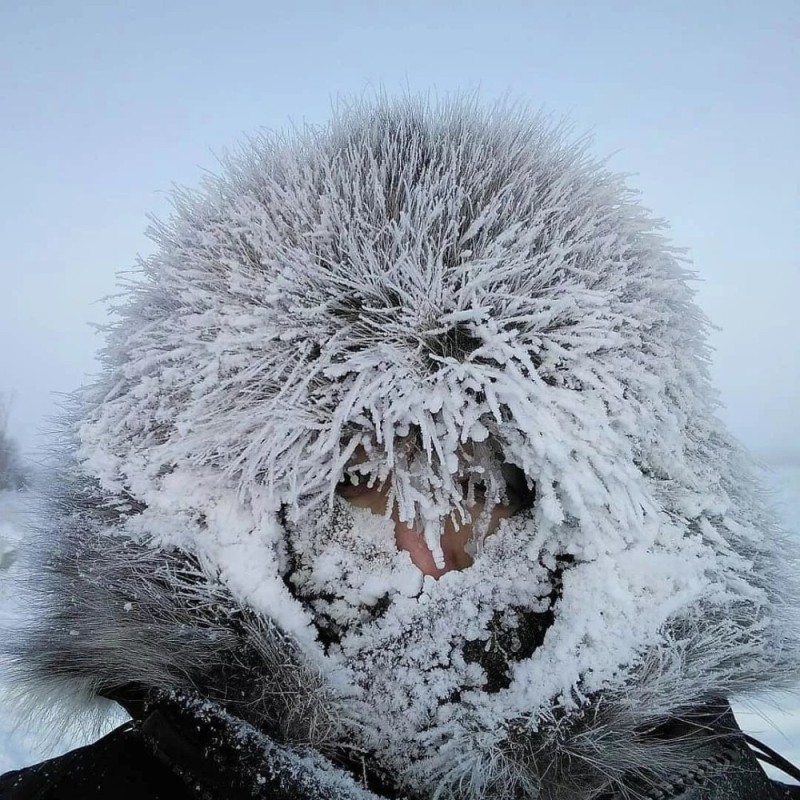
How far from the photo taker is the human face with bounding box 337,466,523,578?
74cm

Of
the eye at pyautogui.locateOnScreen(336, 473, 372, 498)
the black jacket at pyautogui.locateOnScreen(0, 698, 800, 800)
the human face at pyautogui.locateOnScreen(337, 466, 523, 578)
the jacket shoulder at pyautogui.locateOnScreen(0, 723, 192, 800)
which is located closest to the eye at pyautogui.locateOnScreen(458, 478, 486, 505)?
the human face at pyautogui.locateOnScreen(337, 466, 523, 578)

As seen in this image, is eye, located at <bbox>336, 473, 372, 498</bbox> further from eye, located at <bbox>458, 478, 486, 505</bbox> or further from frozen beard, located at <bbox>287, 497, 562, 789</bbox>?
eye, located at <bbox>458, 478, 486, 505</bbox>

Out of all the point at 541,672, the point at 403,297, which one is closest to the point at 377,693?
the point at 541,672

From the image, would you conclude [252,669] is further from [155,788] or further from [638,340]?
[638,340]

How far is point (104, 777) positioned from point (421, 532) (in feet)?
1.47

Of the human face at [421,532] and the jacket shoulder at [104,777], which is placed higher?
the human face at [421,532]

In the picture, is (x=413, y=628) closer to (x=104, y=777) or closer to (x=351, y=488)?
(x=351, y=488)

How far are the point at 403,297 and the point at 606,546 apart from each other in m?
0.38

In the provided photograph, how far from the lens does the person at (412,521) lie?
2.15 feet

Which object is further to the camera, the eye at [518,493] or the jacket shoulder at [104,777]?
the eye at [518,493]

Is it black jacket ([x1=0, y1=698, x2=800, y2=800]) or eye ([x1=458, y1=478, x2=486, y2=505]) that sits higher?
eye ([x1=458, y1=478, x2=486, y2=505])

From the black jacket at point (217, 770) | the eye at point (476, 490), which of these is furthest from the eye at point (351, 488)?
the black jacket at point (217, 770)

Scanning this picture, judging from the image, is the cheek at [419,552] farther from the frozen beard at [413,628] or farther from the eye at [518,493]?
the eye at [518,493]

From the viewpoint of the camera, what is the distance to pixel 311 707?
0.65 metres
